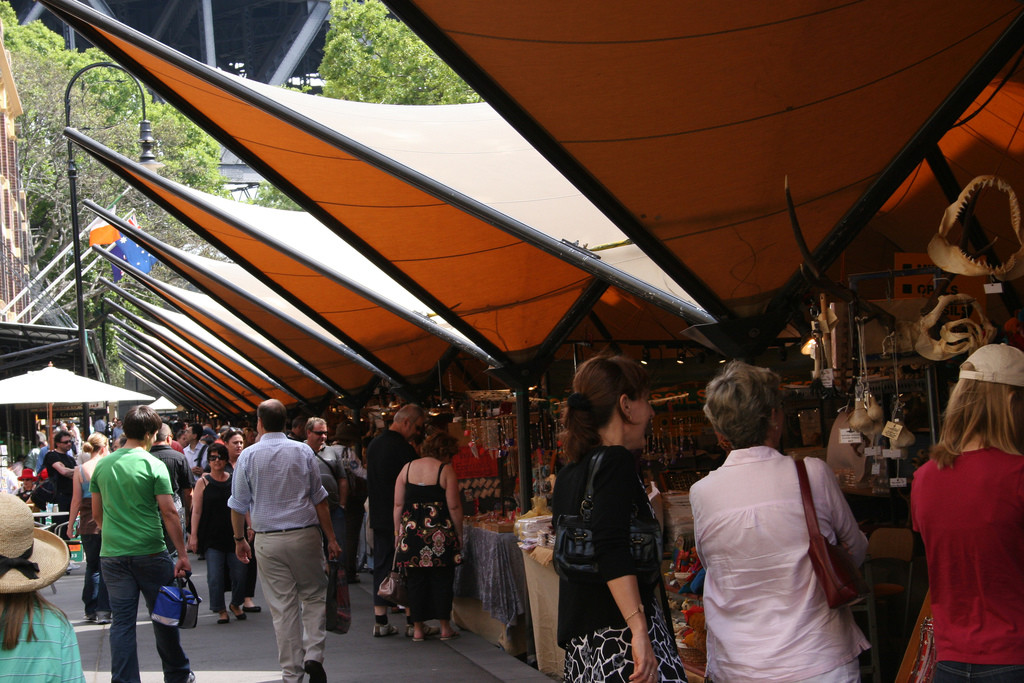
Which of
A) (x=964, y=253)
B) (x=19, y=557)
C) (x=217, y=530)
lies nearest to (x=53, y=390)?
(x=217, y=530)

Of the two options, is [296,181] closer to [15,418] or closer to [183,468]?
[183,468]

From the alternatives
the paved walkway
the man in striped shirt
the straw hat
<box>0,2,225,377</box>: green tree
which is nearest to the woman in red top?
the straw hat

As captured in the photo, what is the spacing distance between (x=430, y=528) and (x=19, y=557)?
17.8 feet

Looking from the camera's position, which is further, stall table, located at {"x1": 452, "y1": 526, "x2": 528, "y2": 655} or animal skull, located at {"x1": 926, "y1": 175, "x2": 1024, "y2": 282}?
stall table, located at {"x1": 452, "y1": 526, "x2": 528, "y2": 655}

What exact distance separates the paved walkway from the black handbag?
3944 millimetres

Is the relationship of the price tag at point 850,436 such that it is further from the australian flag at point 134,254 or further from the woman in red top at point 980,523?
the australian flag at point 134,254

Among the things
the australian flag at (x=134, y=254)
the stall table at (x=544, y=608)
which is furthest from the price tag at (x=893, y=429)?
the australian flag at (x=134, y=254)

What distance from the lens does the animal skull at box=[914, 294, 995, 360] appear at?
14.7 feet

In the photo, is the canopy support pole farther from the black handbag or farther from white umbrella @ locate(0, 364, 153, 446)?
white umbrella @ locate(0, 364, 153, 446)

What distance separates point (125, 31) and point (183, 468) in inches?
193

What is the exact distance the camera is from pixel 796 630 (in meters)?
3.11

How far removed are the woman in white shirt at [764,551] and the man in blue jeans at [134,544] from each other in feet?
13.3

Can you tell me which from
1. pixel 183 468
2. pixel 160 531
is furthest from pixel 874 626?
pixel 183 468

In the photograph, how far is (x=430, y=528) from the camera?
8023mm
